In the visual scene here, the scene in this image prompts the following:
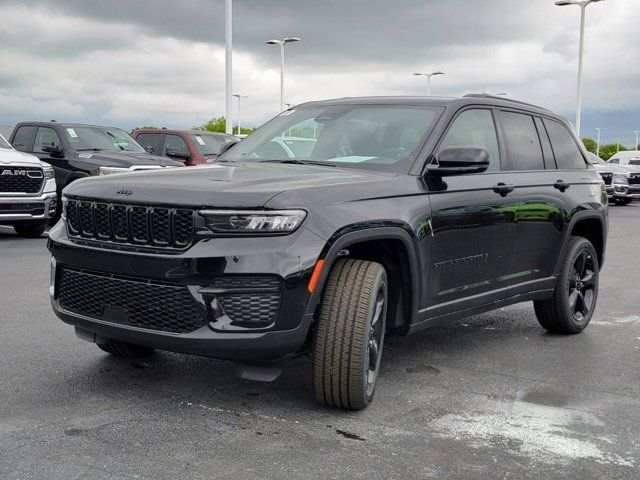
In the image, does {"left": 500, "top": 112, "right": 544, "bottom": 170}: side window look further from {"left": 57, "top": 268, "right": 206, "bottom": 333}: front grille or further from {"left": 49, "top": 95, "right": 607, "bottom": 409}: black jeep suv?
{"left": 57, "top": 268, "right": 206, "bottom": 333}: front grille

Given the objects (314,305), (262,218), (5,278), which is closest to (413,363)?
(314,305)

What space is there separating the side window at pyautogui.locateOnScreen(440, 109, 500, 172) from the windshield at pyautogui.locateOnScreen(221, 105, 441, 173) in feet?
0.54

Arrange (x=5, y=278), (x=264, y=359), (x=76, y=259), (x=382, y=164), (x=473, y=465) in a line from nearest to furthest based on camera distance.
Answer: (x=473, y=465) < (x=264, y=359) < (x=76, y=259) < (x=382, y=164) < (x=5, y=278)

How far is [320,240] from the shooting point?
157 inches

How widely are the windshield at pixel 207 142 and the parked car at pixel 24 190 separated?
4407mm

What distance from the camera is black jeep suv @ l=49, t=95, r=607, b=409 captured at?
12.9ft

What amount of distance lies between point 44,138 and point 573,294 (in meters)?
11.6

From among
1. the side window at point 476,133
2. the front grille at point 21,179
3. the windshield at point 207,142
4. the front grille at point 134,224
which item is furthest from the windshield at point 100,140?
the front grille at point 134,224

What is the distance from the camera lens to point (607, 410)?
4.60 m

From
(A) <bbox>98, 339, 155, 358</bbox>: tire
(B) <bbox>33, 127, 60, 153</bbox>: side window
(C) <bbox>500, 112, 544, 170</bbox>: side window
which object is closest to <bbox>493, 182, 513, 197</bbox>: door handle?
(C) <bbox>500, 112, 544, 170</bbox>: side window

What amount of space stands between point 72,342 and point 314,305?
2.49 meters

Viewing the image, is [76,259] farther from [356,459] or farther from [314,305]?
[356,459]

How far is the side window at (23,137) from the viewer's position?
51.9ft

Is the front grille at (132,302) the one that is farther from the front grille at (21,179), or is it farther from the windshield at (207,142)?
the windshield at (207,142)
